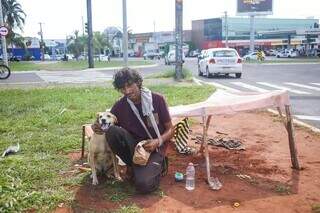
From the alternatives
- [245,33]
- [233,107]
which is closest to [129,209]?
[233,107]

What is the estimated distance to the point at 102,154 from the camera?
197 inches

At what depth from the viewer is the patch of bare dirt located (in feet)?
14.3

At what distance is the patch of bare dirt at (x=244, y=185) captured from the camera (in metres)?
4.36

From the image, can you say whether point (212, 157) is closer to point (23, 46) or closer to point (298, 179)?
point (298, 179)

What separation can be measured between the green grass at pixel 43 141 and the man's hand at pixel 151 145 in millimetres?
535

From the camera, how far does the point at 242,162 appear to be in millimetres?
5863

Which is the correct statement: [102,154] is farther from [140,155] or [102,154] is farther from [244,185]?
[244,185]

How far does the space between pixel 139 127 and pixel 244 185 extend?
1.38 m

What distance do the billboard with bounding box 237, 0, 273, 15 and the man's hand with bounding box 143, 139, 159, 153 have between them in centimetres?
6486

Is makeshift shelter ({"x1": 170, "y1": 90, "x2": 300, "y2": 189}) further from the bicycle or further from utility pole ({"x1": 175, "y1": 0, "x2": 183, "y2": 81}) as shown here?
the bicycle

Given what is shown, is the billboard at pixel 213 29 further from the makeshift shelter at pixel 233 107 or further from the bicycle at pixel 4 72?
the makeshift shelter at pixel 233 107

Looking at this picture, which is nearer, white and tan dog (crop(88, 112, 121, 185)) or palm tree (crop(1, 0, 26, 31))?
white and tan dog (crop(88, 112, 121, 185))

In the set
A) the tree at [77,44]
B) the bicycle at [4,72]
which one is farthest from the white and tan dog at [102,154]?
the tree at [77,44]

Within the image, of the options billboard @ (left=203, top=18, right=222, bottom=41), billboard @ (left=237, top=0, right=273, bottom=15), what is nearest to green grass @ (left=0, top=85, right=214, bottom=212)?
billboard @ (left=237, top=0, right=273, bottom=15)
